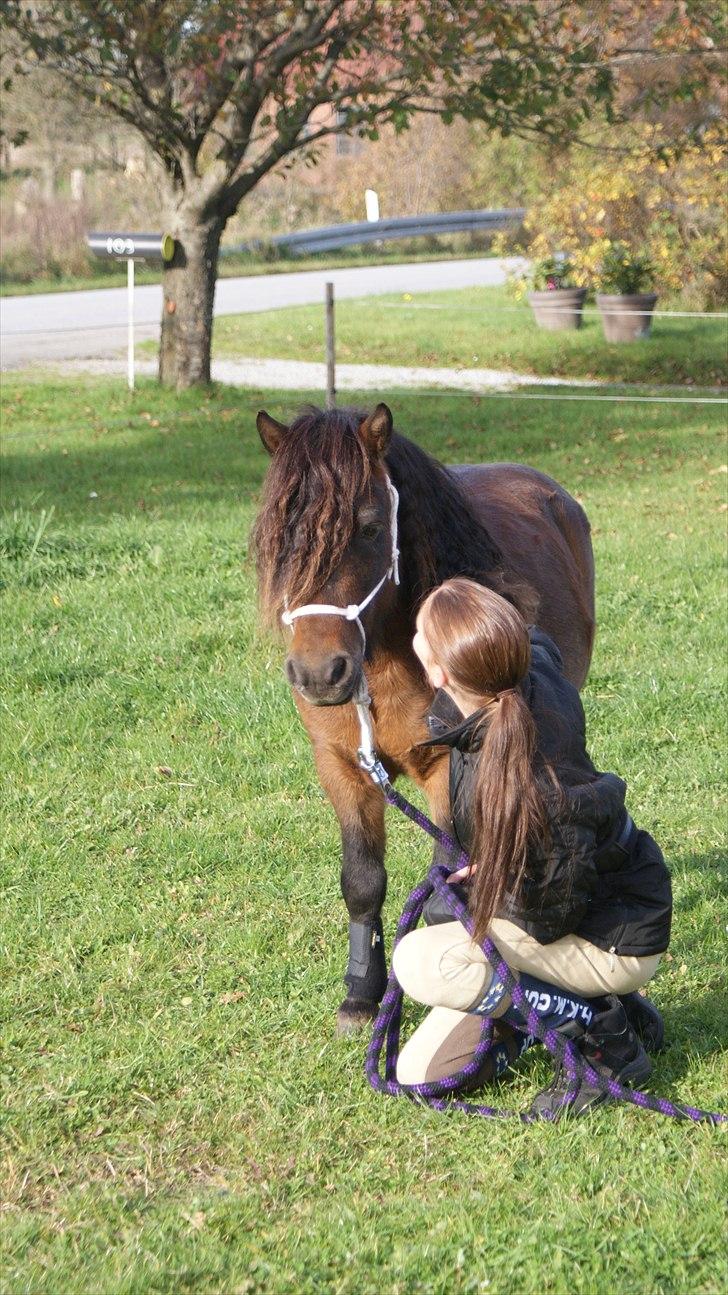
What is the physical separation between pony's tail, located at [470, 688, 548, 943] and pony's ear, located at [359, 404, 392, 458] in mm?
761

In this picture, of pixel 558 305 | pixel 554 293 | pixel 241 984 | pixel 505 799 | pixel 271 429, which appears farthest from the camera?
pixel 558 305

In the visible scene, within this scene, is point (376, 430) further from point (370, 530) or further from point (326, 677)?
point (326, 677)

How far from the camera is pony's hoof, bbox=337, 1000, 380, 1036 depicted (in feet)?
11.3

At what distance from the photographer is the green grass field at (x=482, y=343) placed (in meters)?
16.7

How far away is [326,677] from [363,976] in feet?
3.61

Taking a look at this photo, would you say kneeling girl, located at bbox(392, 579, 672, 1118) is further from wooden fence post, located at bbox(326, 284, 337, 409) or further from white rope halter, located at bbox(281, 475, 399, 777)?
wooden fence post, located at bbox(326, 284, 337, 409)

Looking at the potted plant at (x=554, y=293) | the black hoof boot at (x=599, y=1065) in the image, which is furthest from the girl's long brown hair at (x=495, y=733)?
the potted plant at (x=554, y=293)

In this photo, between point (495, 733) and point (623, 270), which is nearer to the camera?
point (495, 733)

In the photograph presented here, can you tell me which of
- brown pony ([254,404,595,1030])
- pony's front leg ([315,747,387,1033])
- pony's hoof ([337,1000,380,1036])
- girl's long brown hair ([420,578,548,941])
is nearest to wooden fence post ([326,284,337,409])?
brown pony ([254,404,595,1030])

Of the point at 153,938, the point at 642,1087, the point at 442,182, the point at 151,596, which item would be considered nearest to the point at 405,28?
the point at 151,596

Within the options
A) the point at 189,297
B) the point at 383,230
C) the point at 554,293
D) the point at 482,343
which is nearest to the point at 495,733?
the point at 189,297

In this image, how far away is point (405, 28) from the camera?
37.8ft

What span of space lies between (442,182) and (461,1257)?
112 feet

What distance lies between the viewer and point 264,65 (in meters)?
12.3
